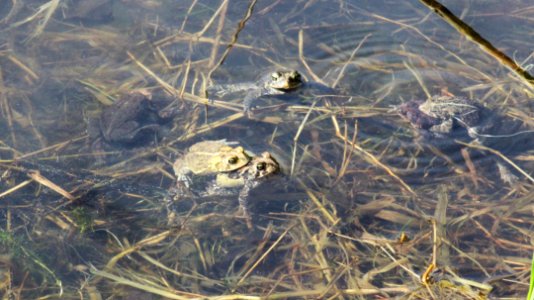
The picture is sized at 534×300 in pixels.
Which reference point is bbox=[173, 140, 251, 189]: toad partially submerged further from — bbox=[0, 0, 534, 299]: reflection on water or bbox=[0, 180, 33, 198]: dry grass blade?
bbox=[0, 180, 33, 198]: dry grass blade

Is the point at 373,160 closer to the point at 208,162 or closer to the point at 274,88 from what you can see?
the point at 274,88

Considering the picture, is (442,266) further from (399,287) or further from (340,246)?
(340,246)

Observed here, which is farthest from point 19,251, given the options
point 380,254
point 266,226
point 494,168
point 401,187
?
point 494,168

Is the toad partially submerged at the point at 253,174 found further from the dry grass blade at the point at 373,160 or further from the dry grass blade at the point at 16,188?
the dry grass blade at the point at 16,188

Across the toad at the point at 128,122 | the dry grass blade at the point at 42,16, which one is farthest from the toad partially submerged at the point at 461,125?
the dry grass blade at the point at 42,16

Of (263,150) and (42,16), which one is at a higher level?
(42,16)

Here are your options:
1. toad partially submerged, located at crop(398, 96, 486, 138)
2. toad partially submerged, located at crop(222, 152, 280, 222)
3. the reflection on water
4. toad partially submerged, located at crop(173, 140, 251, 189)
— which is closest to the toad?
the reflection on water

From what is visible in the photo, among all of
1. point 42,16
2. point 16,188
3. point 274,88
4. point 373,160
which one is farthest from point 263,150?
point 42,16
